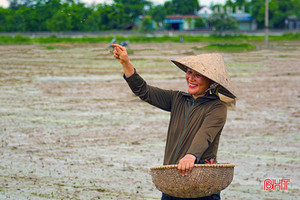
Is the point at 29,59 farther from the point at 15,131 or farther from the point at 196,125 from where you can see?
the point at 196,125

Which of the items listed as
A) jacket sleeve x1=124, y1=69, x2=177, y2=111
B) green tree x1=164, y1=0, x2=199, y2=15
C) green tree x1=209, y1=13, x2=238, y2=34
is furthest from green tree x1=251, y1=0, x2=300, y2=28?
jacket sleeve x1=124, y1=69, x2=177, y2=111

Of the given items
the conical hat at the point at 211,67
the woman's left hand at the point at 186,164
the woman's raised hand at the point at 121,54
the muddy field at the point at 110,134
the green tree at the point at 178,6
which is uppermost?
the green tree at the point at 178,6

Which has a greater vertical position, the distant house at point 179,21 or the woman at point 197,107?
the distant house at point 179,21

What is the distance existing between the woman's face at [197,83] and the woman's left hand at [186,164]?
0.39 meters

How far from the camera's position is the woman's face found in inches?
93.2

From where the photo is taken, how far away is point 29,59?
15664mm

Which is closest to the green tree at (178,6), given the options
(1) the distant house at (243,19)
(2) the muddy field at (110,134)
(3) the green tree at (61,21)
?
(1) the distant house at (243,19)

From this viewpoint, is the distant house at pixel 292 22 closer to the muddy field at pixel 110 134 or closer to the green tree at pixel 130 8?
the muddy field at pixel 110 134

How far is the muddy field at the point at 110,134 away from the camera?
4.26 m

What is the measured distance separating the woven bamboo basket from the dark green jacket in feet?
0.26

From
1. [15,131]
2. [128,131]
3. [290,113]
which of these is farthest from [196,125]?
[290,113]

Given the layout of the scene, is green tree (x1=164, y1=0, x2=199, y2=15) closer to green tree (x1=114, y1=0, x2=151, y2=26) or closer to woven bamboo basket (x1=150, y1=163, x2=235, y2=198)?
green tree (x1=114, y1=0, x2=151, y2=26)

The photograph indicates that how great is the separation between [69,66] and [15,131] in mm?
7815

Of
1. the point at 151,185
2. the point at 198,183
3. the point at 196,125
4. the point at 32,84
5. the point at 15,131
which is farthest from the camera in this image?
the point at 32,84
